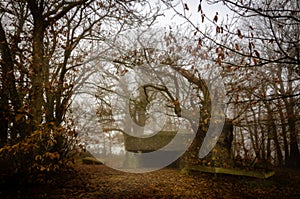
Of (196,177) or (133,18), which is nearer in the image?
(196,177)

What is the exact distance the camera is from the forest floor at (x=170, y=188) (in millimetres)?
4811

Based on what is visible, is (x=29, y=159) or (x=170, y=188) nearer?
(x=29, y=159)

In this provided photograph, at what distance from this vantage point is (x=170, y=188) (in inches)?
233

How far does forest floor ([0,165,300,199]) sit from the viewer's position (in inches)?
189

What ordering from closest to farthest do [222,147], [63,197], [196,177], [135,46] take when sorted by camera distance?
1. [63,197]
2. [196,177]
3. [222,147]
4. [135,46]

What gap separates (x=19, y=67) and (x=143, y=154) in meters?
8.56

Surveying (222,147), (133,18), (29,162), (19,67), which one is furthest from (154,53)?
(29,162)

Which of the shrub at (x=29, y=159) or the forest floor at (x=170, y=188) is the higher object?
the shrub at (x=29, y=159)

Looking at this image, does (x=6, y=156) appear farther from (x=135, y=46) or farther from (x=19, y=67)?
(x=135, y=46)

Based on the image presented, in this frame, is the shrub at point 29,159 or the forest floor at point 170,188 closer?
the shrub at point 29,159

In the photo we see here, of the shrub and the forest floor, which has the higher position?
the shrub

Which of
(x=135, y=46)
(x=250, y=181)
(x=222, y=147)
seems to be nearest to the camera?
(x=250, y=181)

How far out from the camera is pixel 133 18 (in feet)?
25.8

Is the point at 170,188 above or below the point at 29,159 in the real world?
below
